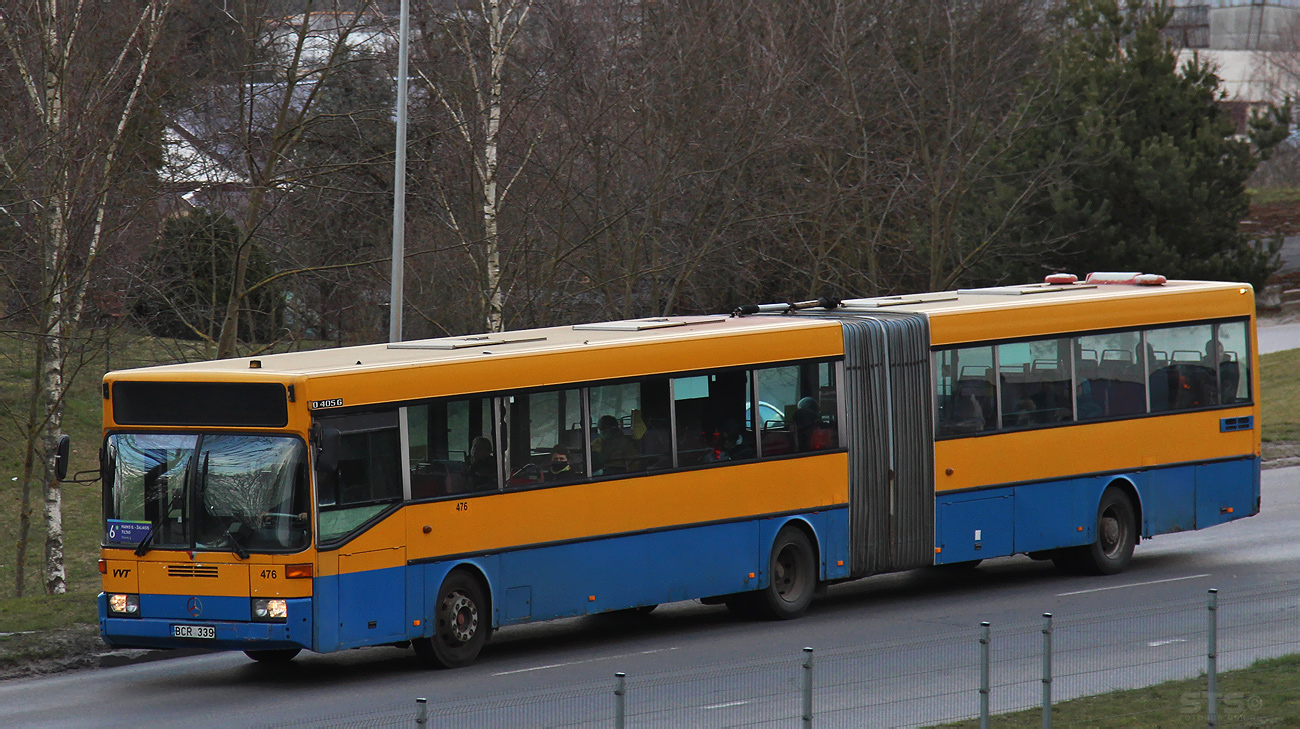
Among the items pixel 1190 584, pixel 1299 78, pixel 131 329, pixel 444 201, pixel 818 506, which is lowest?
pixel 1190 584

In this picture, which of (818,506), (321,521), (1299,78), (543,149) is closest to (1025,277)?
(543,149)

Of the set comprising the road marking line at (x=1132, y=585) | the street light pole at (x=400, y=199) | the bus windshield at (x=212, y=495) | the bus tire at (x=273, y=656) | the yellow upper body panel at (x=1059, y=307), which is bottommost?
the road marking line at (x=1132, y=585)

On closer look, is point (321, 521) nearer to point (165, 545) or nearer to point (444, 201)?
point (165, 545)

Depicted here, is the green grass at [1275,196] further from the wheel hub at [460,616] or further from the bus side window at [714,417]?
the wheel hub at [460,616]

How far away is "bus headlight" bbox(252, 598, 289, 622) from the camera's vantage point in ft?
39.4

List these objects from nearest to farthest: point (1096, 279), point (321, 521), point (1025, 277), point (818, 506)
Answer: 1. point (321, 521)
2. point (818, 506)
3. point (1096, 279)
4. point (1025, 277)

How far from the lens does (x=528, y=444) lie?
13578mm

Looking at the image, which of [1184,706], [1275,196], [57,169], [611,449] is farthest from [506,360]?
[1275,196]

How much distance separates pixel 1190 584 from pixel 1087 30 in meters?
23.5

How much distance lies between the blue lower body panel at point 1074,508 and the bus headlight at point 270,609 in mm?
7078

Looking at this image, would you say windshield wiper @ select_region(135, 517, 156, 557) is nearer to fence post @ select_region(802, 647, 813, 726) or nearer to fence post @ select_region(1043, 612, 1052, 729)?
fence post @ select_region(802, 647, 813, 726)

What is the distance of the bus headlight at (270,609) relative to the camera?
12016 mm

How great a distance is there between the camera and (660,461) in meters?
14.4

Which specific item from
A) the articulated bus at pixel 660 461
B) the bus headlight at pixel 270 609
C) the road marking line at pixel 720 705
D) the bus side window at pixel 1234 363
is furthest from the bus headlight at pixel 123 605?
the bus side window at pixel 1234 363
